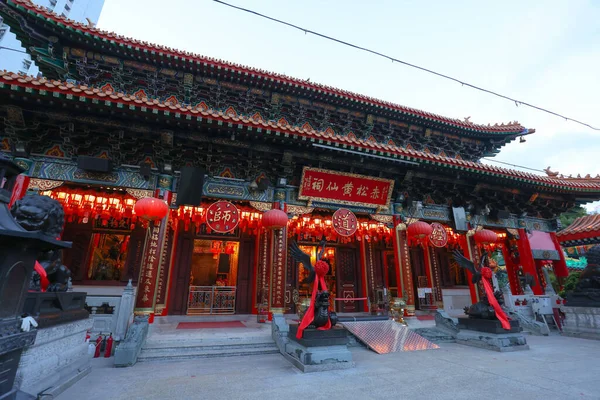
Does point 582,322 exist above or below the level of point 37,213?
below

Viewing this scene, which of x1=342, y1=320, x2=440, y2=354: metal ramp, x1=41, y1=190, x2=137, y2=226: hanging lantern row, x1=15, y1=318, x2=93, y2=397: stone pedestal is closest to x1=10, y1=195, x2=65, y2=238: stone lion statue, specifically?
x1=15, y1=318, x2=93, y2=397: stone pedestal

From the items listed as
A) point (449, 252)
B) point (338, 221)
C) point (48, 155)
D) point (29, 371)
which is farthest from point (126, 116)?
point (449, 252)

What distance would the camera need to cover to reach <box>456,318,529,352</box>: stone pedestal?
18.6ft

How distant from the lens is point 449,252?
12617 millimetres

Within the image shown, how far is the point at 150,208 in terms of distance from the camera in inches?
239

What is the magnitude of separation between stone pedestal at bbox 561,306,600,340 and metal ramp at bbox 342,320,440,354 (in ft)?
15.0

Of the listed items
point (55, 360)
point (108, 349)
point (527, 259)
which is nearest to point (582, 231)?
point (527, 259)

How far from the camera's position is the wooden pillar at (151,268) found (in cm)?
597

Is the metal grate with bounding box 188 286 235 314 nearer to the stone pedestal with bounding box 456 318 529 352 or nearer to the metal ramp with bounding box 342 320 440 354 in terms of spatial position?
the metal ramp with bounding box 342 320 440 354

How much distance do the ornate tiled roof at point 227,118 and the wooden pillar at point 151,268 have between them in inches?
85.6

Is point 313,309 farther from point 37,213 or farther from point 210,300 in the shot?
point 210,300

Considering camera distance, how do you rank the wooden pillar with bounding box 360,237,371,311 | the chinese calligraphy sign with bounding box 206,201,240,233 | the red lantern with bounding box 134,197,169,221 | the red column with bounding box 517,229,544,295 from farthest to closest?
1. the wooden pillar with bounding box 360,237,371,311
2. the red column with bounding box 517,229,544,295
3. the chinese calligraphy sign with bounding box 206,201,240,233
4. the red lantern with bounding box 134,197,169,221

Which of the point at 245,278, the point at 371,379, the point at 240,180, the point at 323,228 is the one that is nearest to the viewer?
the point at 371,379

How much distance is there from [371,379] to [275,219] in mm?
4100
